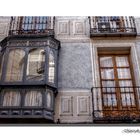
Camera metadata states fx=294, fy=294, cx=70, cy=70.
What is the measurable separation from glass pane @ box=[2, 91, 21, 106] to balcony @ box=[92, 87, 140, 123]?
194 cm

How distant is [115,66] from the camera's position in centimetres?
853

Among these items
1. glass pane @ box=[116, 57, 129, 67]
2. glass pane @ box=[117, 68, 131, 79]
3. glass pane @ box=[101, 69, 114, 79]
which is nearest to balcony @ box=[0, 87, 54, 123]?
glass pane @ box=[101, 69, 114, 79]

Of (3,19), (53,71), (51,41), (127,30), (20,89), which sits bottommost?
(20,89)

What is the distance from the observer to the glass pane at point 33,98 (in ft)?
Answer: 24.0

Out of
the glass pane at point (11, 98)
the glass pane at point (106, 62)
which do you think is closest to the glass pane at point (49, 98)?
the glass pane at point (11, 98)

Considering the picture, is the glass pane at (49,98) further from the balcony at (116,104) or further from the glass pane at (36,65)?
the balcony at (116,104)

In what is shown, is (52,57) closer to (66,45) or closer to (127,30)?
(66,45)

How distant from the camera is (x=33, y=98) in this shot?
291 inches

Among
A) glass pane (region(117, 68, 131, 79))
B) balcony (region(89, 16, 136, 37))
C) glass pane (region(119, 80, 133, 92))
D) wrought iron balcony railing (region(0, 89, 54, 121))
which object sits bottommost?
wrought iron balcony railing (region(0, 89, 54, 121))

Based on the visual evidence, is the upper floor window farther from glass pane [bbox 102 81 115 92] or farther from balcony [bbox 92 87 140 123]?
balcony [bbox 92 87 140 123]

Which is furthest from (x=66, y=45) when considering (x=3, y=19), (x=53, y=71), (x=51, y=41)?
(x=3, y=19)

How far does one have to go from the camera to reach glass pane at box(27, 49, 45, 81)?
25.4 ft

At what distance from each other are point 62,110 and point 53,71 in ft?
3.78

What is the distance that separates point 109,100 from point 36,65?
7.16 feet
